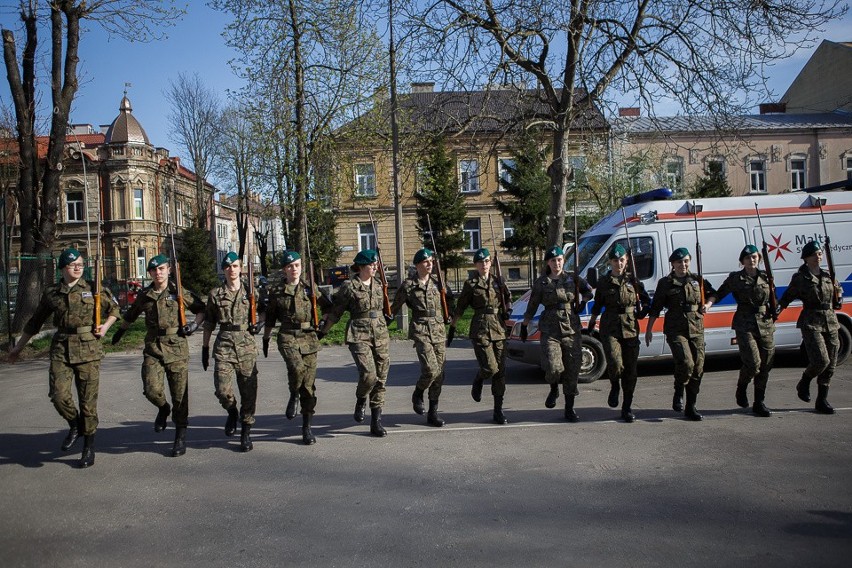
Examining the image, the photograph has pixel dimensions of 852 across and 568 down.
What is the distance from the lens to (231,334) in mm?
7047

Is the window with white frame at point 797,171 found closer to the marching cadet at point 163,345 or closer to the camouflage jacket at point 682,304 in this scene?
the camouflage jacket at point 682,304

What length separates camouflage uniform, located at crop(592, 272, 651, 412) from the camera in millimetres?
7773

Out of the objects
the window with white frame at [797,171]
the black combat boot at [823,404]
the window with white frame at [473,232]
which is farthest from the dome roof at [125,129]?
the black combat boot at [823,404]

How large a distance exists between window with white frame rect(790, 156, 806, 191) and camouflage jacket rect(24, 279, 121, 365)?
144 feet

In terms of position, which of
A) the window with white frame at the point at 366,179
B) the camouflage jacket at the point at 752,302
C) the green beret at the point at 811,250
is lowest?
the camouflage jacket at the point at 752,302

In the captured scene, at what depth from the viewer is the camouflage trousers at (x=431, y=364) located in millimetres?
7590

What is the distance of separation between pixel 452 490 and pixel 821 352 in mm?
4825

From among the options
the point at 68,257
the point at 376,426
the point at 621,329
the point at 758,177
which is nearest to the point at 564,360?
the point at 621,329

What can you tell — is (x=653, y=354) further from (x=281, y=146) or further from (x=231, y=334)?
(x=281, y=146)

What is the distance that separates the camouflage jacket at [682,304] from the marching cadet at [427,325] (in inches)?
99.1

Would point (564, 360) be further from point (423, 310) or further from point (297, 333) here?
point (297, 333)

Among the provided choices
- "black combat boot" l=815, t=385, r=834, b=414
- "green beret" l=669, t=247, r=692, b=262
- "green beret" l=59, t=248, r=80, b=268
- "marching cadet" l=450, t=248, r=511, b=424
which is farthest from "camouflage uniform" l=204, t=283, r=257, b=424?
"black combat boot" l=815, t=385, r=834, b=414

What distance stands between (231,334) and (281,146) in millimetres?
13623

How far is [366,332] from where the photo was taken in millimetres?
7434
